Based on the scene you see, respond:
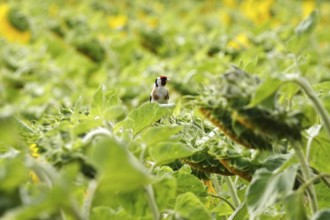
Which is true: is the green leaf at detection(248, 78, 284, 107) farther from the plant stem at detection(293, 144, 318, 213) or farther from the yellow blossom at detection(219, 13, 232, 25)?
the yellow blossom at detection(219, 13, 232, 25)

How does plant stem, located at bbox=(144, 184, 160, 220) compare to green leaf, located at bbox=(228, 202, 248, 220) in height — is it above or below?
below

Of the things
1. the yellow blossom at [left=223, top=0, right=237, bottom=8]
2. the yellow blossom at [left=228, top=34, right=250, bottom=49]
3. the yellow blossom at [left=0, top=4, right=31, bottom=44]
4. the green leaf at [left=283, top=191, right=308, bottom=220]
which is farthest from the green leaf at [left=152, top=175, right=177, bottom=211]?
the yellow blossom at [left=223, top=0, right=237, bottom=8]

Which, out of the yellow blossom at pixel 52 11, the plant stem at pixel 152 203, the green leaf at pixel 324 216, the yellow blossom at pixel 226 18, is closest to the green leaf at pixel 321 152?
the green leaf at pixel 324 216

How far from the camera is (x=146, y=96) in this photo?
252 centimetres

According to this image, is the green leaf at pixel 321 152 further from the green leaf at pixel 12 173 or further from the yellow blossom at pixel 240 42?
the yellow blossom at pixel 240 42

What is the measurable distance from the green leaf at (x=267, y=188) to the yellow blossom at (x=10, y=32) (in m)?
3.82

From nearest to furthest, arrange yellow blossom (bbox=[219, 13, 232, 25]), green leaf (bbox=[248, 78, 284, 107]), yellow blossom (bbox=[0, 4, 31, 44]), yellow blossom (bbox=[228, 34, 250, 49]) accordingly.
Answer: green leaf (bbox=[248, 78, 284, 107]) → yellow blossom (bbox=[228, 34, 250, 49]) → yellow blossom (bbox=[0, 4, 31, 44]) → yellow blossom (bbox=[219, 13, 232, 25])

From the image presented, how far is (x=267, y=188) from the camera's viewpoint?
2.80ft

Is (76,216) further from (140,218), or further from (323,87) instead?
(323,87)

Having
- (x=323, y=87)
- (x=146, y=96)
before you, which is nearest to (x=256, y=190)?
(x=323, y=87)

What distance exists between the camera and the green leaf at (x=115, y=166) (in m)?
0.67

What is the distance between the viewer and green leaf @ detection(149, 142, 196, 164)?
0.89 metres

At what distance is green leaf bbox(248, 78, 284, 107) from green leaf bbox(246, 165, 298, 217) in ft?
0.37

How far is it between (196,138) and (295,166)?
274 millimetres
